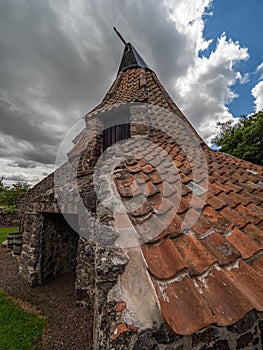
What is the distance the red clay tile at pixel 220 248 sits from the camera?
1221 mm

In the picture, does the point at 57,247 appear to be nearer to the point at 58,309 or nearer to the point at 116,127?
the point at 58,309

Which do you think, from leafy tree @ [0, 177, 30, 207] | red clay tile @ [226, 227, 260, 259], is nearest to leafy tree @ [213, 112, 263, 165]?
red clay tile @ [226, 227, 260, 259]

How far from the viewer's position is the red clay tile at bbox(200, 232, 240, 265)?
122cm

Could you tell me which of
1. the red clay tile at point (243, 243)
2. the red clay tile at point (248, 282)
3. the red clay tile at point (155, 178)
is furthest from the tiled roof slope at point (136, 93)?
the red clay tile at point (248, 282)

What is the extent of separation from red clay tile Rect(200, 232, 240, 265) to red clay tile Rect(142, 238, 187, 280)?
0.30 metres

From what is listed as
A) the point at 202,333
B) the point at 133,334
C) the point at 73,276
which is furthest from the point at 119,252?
the point at 73,276

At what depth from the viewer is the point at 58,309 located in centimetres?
412

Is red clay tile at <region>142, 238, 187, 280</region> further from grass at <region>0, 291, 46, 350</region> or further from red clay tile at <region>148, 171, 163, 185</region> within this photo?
grass at <region>0, 291, 46, 350</region>

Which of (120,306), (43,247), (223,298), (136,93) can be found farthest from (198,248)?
(136,93)

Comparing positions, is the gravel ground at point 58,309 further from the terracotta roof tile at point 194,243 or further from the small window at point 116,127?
the small window at point 116,127

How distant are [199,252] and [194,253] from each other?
0.04m

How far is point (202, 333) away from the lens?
3.43 ft

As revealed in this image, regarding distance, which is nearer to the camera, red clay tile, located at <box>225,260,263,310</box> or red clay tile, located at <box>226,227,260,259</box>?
red clay tile, located at <box>225,260,263,310</box>

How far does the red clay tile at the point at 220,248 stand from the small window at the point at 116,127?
15.4ft
